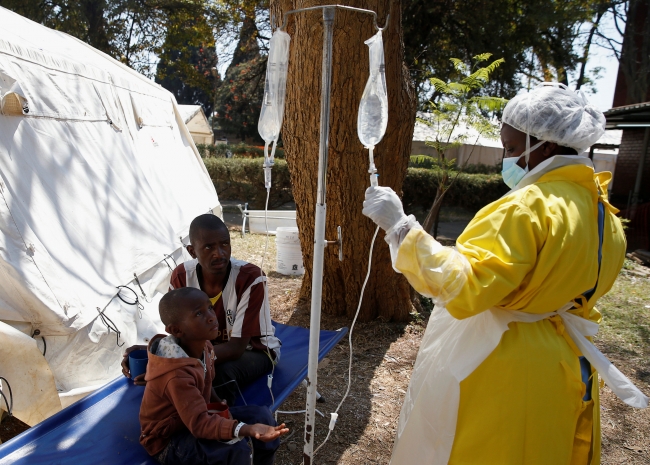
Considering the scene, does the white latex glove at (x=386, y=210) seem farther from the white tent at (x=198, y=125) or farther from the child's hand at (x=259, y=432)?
the white tent at (x=198, y=125)

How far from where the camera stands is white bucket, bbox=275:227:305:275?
21.0 ft

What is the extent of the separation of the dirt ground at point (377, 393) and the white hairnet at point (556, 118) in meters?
2.10

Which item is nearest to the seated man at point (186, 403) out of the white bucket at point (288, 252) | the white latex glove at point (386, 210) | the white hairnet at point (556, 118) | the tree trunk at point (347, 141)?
the white latex glove at point (386, 210)

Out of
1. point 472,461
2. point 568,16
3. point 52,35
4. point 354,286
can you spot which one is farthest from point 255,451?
point 568,16

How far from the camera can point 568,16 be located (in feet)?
44.6

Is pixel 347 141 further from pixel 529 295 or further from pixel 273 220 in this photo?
pixel 273 220

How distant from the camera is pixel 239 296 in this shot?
260cm

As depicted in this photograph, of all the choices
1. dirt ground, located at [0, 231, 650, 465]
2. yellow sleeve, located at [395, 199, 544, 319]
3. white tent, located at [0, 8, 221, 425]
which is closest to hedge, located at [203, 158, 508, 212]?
dirt ground, located at [0, 231, 650, 465]

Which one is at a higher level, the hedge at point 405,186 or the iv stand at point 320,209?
the iv stand at point 320,209

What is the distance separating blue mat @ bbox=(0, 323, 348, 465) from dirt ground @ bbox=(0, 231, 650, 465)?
47cm

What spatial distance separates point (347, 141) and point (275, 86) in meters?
2.03

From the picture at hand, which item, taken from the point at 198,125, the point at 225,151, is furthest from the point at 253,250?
the point at 225,151

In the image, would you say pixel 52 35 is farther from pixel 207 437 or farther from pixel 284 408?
pixel 207 437

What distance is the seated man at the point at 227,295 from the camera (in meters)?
2.48
